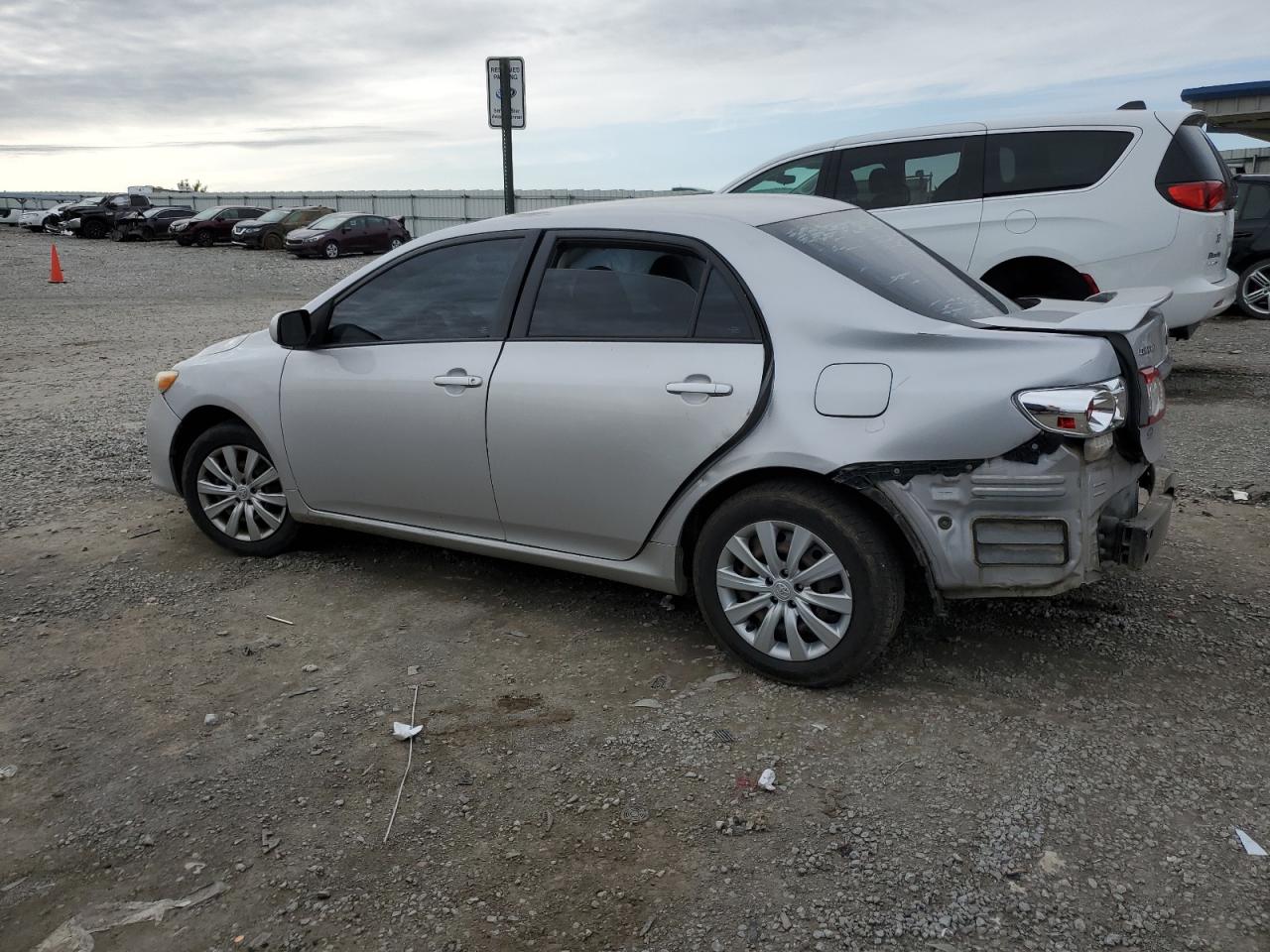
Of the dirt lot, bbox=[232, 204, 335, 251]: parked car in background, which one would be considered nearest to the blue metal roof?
the dirt lot

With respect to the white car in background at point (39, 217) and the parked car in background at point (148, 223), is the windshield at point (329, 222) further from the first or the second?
the white car in background at point (39, 217)

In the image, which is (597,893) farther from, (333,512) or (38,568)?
(38,568)

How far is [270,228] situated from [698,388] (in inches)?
1333

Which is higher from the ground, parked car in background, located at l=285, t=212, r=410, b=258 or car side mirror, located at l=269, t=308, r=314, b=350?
parked car in background, located at l=285, t=212, r=410, b=258

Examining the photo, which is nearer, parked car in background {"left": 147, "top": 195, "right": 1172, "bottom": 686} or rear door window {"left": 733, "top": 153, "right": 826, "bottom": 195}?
parked car in background {"left": 147, "top": 195, "right": 1172, "bottom": 686}

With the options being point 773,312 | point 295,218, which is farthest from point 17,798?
point 295,218

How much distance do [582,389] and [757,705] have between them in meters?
1.29

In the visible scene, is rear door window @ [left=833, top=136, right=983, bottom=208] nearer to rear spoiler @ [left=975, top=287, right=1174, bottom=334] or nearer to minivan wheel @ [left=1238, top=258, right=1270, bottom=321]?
rear spoiler @ [left=975, top=287, right=1174, bottom=334]

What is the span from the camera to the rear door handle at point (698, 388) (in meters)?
3.68

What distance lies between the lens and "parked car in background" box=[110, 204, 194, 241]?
3781cm

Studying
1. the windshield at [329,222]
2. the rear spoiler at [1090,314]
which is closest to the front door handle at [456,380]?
the rear spoiler at [1090,314]

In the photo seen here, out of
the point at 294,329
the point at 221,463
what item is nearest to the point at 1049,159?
the point at 294,329

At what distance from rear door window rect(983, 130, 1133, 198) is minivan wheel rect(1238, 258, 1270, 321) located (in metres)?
5.93

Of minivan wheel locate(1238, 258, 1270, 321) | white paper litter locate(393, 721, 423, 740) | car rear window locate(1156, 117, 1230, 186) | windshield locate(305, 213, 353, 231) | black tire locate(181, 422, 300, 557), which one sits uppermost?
windshield locate(305, 213, 353, 231)
